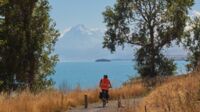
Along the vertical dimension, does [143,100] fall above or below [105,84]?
below

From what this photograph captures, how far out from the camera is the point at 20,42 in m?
42.3

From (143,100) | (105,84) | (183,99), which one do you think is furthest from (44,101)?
(183,99)

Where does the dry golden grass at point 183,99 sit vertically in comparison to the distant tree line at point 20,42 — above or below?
below

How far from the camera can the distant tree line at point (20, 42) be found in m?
42.2

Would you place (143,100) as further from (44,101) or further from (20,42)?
(20,42)

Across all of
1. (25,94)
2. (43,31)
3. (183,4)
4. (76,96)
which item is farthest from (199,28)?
(25,94)

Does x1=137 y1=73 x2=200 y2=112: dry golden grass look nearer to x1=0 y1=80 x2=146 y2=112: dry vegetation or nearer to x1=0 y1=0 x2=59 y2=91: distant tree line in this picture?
x1=0 y1=80 x2=146 y2=112: dry vegetation

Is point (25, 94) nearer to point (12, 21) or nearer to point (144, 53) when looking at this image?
point (12, 21)

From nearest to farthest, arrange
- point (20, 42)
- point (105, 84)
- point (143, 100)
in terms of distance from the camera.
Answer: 1. point (143, 100)
2. point (105, 84)
3. point (20, 42)

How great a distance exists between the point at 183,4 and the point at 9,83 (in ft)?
87.5

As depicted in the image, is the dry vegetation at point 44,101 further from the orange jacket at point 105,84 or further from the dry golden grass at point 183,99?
the dry golden grass at point 183,99

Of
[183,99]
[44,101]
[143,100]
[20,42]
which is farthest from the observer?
[20,42]

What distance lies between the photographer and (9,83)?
4334 cm

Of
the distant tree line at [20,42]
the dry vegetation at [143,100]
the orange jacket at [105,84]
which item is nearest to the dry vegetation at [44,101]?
the dry vegetation at [143,100]
